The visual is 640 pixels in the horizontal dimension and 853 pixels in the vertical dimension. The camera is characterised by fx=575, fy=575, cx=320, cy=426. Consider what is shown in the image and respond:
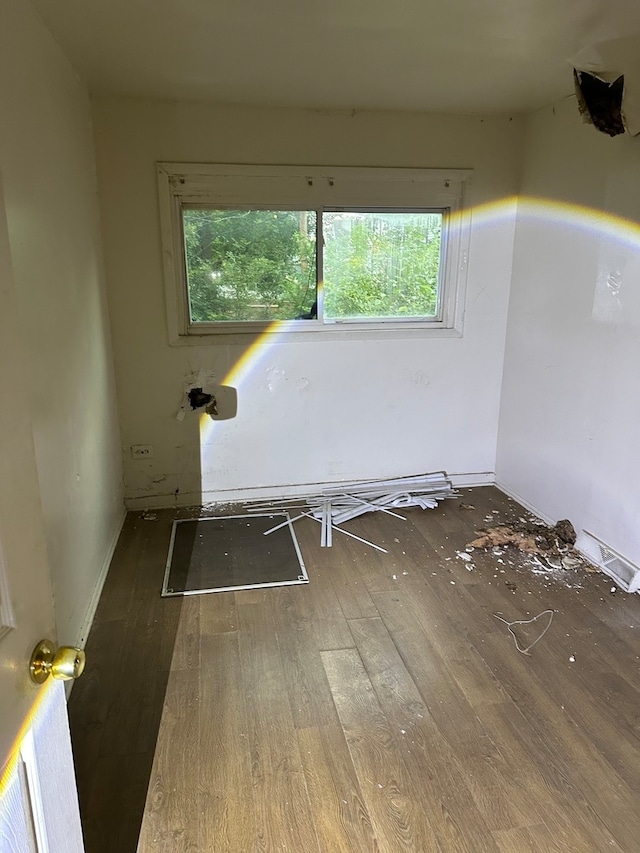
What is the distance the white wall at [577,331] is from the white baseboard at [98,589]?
2.42 metres

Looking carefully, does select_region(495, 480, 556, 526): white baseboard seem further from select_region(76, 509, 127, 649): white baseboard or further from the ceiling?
select_region(76, 509, 127, 649): white baseboard

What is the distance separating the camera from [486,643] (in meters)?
2.29

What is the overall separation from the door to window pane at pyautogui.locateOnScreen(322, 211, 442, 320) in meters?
2.78

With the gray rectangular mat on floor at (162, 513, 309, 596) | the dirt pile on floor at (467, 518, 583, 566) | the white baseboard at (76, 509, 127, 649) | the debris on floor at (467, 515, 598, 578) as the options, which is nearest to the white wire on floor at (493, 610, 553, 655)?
the debris on floor at (467, 515, 598, 578)

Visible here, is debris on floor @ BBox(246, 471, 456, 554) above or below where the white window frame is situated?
below

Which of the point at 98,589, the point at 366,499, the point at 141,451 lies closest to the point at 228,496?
the point at 141,451

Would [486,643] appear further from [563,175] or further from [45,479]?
[563,175]

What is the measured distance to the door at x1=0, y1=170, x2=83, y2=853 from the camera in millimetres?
738

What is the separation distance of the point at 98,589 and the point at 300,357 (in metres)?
1.69

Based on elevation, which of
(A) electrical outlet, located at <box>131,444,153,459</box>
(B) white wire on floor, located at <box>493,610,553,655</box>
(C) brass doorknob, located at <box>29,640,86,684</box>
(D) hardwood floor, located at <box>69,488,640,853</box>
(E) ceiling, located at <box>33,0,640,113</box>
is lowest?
(D) hardwood floor, located at <box>69,488,640,853</box>

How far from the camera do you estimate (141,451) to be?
11.2ft

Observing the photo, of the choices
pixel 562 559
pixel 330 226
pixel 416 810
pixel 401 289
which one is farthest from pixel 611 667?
pixel 330 226

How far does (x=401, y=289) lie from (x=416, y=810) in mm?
2758

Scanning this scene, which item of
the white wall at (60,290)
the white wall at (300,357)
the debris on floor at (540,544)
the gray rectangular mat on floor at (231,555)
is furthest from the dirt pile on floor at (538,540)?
the white wall at (60,290)
